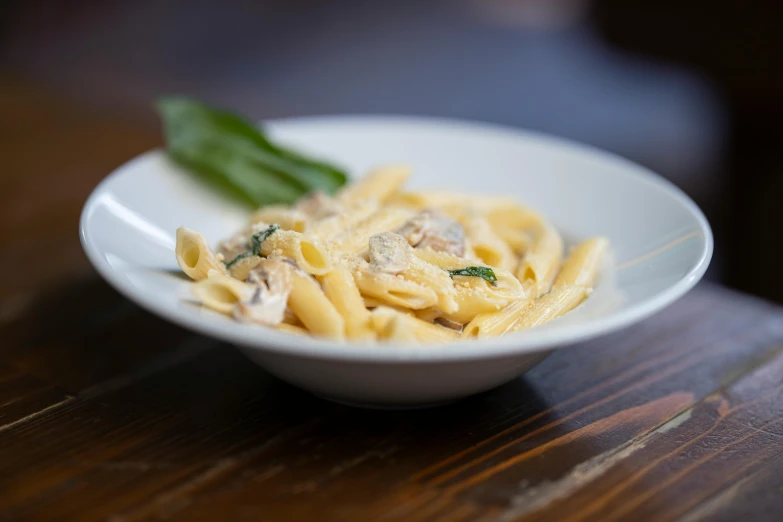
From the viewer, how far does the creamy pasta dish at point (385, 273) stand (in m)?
1.21

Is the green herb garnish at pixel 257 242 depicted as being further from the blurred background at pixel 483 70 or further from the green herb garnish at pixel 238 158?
the blurred background at pixel 483 70

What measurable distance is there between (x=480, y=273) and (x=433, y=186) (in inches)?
26.3

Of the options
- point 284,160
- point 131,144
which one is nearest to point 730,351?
point 284,160

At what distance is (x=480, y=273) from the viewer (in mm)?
1348

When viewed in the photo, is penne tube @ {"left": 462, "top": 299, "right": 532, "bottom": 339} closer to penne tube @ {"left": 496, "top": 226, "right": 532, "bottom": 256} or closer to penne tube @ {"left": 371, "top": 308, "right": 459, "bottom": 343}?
penne tube @ {"left": 371, "top": 308, "right": 459, "bottom": 343}

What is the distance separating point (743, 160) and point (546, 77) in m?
2.01

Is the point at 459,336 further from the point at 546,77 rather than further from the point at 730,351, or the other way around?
the point at 546,77

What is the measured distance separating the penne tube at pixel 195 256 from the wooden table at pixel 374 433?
0.60 ft

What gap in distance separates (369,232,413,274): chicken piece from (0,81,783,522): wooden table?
23 centimetres

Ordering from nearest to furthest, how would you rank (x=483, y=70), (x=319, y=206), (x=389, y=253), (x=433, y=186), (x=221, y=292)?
Answer: (x=221, y=292) < (x=389, y=253) < (x=319, y=206) < (x=433, y=186) < (x=483, y=70)

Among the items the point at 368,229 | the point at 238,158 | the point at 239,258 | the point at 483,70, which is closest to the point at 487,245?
the point at 368,229

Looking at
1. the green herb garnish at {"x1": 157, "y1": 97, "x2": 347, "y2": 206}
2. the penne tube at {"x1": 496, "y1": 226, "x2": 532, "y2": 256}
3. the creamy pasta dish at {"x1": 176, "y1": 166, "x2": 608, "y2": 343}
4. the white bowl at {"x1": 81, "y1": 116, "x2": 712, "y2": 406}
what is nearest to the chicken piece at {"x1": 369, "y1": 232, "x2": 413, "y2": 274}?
the creamy pasta dish at {"x1": 176, "y1": 166, "x2": 608, "y2": 343}

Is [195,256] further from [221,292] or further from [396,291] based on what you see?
[396,291]

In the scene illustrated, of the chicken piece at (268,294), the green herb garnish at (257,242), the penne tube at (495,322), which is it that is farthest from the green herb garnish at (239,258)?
the penne tube at (495,322)
